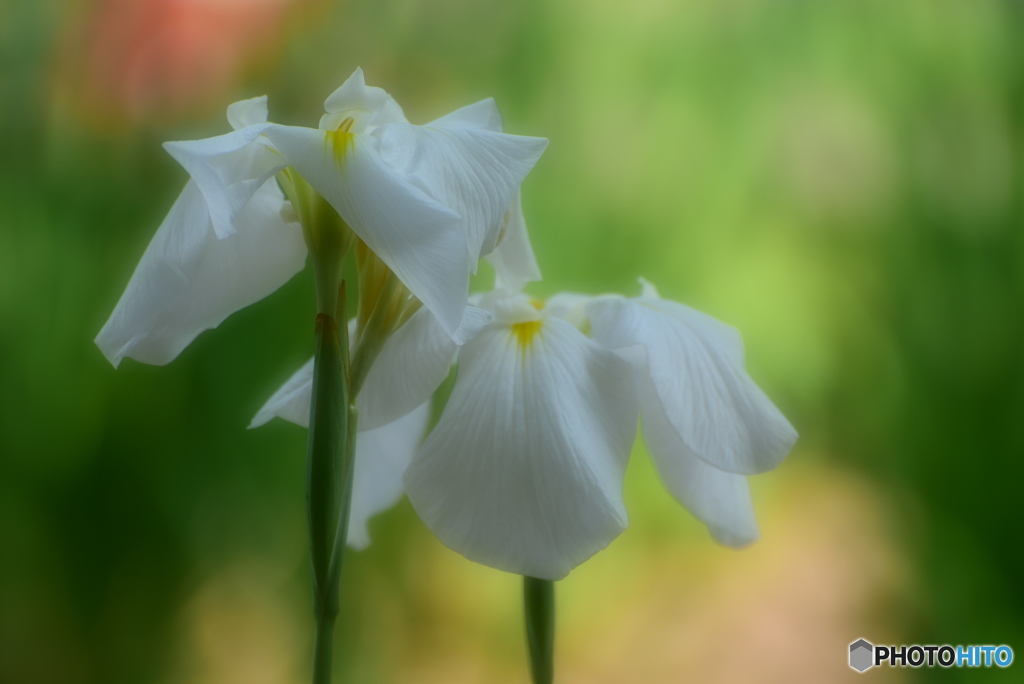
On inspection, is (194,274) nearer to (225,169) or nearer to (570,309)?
(225,169)

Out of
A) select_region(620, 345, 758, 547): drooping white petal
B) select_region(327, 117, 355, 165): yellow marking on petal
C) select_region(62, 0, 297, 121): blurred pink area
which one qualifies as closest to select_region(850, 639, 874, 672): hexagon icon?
select_region(620, 345, 758, 547): drooping white petal

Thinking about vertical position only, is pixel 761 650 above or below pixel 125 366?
below

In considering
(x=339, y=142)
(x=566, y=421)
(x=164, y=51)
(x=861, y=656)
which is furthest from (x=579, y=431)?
(x=164, y=51)

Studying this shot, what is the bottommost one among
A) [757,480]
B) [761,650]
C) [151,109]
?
[761,650]

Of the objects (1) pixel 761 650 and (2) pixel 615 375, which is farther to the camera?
(1) pixel 761 650

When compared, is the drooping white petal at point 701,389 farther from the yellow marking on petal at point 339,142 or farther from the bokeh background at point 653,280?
the bokeh background at point 653,280

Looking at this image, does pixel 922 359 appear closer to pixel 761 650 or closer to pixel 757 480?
pixel 757 480

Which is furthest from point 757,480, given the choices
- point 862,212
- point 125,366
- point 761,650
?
point 125,366

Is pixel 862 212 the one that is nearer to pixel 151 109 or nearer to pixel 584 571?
pixel 584 571
